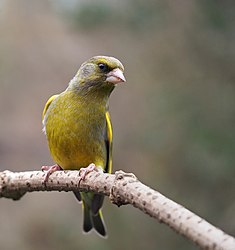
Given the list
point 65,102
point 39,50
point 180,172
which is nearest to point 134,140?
point 180,172

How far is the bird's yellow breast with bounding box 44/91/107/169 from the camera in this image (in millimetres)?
3062

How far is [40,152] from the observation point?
360 inches

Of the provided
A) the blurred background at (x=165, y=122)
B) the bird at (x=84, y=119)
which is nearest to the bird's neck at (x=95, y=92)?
the bird at (x=84, y=119)

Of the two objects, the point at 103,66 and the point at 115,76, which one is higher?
the point at 103,66

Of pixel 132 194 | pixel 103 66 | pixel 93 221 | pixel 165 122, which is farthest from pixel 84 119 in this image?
pixel 165 122

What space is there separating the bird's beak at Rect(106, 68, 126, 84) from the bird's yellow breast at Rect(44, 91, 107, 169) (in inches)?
8.4

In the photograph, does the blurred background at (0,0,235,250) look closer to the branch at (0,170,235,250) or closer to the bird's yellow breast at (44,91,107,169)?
the bird's yellow breast at (44,91,107,169)

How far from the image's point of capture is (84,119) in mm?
3098

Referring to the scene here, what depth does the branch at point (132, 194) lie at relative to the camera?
4.50ft

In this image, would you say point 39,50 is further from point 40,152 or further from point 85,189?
point 85,189

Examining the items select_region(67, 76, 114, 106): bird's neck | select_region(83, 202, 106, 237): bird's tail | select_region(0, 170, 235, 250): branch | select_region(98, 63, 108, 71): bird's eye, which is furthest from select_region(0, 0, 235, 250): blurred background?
select_region(0, 170, 235, 250): branch

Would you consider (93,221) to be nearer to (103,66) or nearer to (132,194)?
(103,66)

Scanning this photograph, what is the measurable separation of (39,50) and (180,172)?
5.10 metres

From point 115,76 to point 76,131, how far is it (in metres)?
0.40
